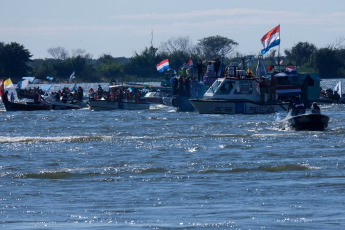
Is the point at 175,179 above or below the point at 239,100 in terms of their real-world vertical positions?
below

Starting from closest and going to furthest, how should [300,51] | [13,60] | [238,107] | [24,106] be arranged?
[238,107], [24,106], [13,60], [300,51]

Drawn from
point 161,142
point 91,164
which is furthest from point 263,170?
point 161,142

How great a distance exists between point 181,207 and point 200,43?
182498 mm

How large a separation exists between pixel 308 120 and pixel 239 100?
12840 mm

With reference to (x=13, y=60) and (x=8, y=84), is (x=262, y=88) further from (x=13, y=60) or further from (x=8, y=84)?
(x=13, y=60)

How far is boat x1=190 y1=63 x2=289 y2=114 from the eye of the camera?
4231 cm

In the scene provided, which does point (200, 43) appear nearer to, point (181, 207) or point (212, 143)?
point (212, 143)

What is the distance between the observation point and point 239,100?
4234cm

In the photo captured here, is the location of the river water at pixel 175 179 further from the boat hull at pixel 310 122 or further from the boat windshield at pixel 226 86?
the boat windshield at pixel 226 86

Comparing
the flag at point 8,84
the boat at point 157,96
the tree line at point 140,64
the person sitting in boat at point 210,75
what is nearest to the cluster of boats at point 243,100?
the person sitting in boat at point 210,75

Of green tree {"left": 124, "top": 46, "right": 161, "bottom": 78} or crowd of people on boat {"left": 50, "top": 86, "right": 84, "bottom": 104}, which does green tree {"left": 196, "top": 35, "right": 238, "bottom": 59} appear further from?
crowd of people on boat {"left": 50, "top": 86, "right": 84, "bottom": 104}

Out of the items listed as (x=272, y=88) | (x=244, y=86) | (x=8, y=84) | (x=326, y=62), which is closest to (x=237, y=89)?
(x=244, y=86)

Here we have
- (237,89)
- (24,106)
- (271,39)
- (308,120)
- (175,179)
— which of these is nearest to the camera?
(175,179)

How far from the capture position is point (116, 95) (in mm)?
55594
